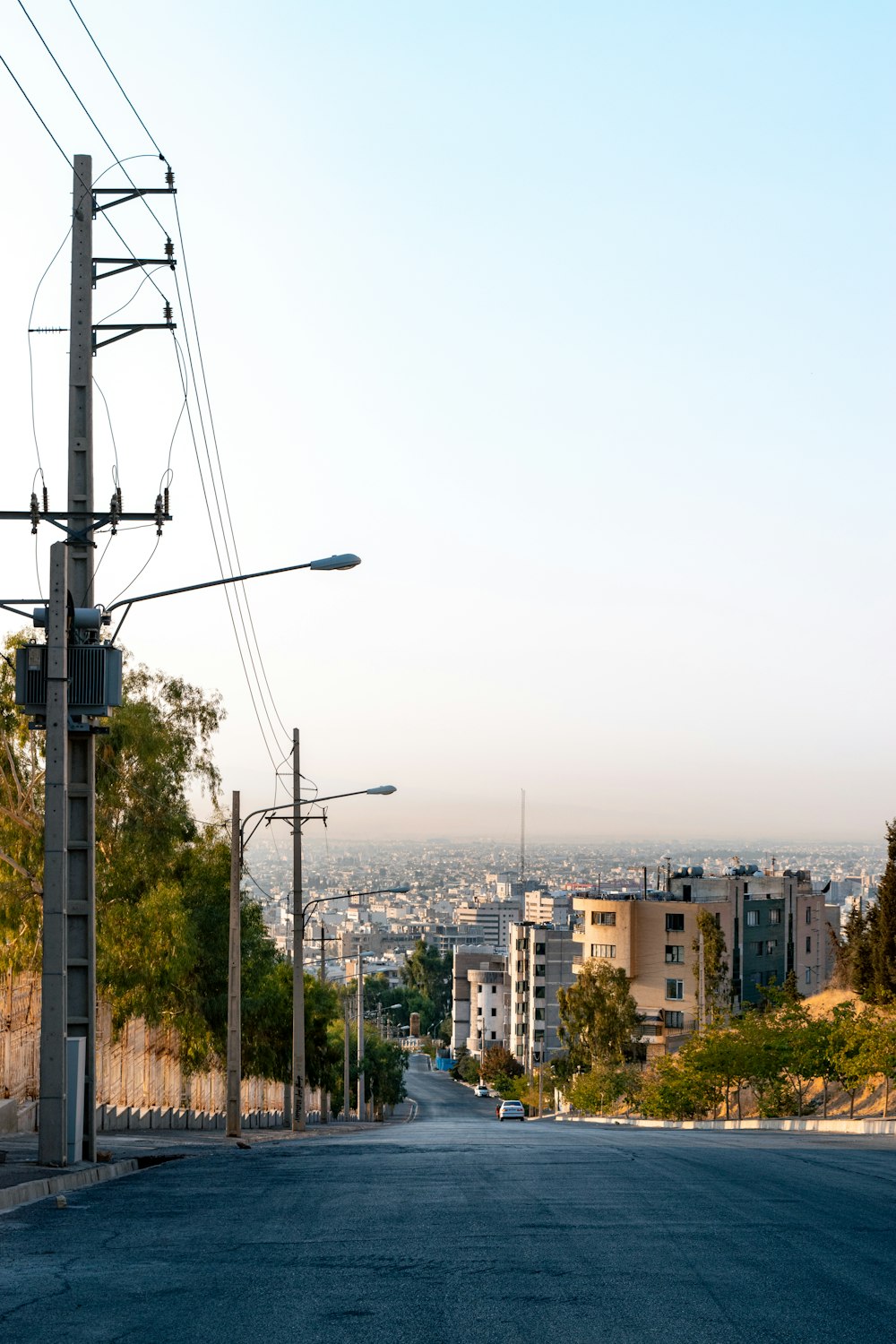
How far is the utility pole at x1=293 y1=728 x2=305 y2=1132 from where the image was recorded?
46.3m

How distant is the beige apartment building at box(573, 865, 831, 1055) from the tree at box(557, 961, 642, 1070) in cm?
719

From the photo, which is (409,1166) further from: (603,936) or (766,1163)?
(603,936)

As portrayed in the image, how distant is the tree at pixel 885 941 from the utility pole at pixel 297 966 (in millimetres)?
26055

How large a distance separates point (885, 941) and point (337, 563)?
1857 inches

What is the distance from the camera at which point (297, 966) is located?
156 ft

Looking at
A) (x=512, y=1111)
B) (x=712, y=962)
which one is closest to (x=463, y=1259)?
(x=512, y=1111)

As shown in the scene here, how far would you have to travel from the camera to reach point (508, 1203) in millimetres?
14508

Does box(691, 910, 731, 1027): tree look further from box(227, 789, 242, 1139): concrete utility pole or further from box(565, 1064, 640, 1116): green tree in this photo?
box(227, 789, 242, 1139): concrete utility pole

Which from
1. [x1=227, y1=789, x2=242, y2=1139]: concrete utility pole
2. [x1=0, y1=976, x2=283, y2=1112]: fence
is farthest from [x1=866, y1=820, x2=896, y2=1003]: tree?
[x1=227, y1=789, x2=242, y2=1139]: concrete utility pole

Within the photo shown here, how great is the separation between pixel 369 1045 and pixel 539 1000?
3391cm

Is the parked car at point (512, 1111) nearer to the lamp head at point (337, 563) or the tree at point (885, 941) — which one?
the tree at point (885, 941)

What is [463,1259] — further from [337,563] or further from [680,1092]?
[680,1092]

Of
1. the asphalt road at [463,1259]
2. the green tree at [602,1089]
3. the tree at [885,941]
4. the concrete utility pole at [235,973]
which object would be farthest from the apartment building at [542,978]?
the asphalt road at [463,1259]

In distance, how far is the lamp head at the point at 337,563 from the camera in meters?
22.8
